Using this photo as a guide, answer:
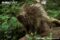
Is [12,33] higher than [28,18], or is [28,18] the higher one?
[28,18]

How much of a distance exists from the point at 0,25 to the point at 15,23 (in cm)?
28

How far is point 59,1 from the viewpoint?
5816 millimetres

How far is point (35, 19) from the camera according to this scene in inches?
132

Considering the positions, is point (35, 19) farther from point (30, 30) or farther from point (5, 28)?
point (5, 28)

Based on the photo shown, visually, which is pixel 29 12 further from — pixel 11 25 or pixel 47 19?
pixel 11 25

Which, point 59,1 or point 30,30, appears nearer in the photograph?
point 30,30

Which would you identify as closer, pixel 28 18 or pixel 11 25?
pixel 28 18

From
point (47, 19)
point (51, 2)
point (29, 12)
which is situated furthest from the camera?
point (51, 2)

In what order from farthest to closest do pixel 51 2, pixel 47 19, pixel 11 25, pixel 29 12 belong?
pixel 51 2
pixel 11 25
pixel 47 19
pixel 29 12

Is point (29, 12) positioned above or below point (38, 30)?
above

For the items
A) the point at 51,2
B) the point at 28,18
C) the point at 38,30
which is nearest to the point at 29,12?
the point at 28,18

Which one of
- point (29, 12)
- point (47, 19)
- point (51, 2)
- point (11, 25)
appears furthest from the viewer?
point (51, 2)

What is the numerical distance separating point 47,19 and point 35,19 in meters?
0.27

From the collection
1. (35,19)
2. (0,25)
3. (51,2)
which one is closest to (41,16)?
(35,19)
